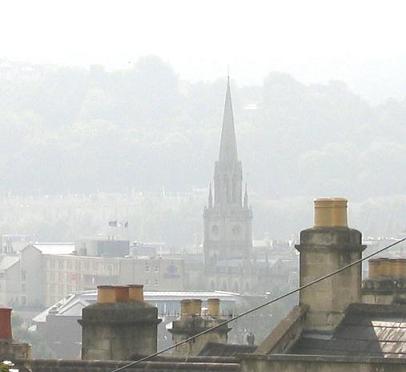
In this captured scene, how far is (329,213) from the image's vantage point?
24.6 meters

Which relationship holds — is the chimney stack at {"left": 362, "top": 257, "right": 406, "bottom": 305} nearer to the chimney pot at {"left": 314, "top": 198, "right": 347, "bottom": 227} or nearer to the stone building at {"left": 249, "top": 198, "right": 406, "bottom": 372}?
the chimney pot at {"left": 314, "top": 198, "right": 347, "bottom": 227}

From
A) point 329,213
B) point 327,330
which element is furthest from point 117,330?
point 327,330

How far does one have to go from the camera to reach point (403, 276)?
31234mm

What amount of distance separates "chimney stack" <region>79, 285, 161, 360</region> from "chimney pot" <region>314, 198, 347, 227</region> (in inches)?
84.0

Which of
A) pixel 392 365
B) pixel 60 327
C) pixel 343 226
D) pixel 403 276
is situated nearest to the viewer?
A: pixel 392 365

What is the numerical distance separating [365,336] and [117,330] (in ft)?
12.4

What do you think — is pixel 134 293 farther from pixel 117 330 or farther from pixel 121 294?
pixel 117 330

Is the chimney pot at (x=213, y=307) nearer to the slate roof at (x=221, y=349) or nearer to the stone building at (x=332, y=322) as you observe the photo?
the slate roof at (x=221, y=349)

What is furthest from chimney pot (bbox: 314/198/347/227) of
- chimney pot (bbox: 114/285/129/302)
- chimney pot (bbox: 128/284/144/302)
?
chimney pot (bbox: 128/284/144/302)

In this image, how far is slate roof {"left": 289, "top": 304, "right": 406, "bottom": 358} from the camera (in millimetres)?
21844

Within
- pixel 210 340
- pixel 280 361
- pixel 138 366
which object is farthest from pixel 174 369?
pixel 210 340

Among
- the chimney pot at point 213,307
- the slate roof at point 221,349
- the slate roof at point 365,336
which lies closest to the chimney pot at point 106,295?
the slate roof at point 221,349

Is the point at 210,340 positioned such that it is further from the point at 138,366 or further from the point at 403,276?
the point at 138,366

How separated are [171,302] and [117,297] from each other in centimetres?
13862
